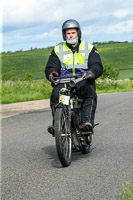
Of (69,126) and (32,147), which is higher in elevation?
(69,126)

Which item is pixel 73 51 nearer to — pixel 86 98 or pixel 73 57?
pixel 73 57

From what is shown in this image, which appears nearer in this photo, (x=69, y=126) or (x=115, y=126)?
(x=69, y=126)

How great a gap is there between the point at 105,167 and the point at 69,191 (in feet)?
4.02

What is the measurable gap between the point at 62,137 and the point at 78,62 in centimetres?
123

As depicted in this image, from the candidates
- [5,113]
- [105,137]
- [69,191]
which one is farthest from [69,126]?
[5,113]

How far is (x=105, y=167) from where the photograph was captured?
5.95m

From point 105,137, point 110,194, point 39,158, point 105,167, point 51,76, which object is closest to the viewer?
point 110,194

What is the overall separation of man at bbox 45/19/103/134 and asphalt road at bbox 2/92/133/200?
2.16ft

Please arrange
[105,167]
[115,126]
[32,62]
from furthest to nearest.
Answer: [32,62]
[115,126]
[105,167]

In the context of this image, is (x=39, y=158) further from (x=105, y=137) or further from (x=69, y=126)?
(x=105, y=137)

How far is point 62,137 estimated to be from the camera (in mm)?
5934

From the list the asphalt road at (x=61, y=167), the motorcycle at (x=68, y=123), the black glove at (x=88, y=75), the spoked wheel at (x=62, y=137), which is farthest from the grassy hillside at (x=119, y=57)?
the spoked wheel at (x=62, y=137)

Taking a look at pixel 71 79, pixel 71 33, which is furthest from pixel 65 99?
pixel 71 33

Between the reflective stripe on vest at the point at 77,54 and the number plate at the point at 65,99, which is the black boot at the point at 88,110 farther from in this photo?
the number plate at the point at 65,99
